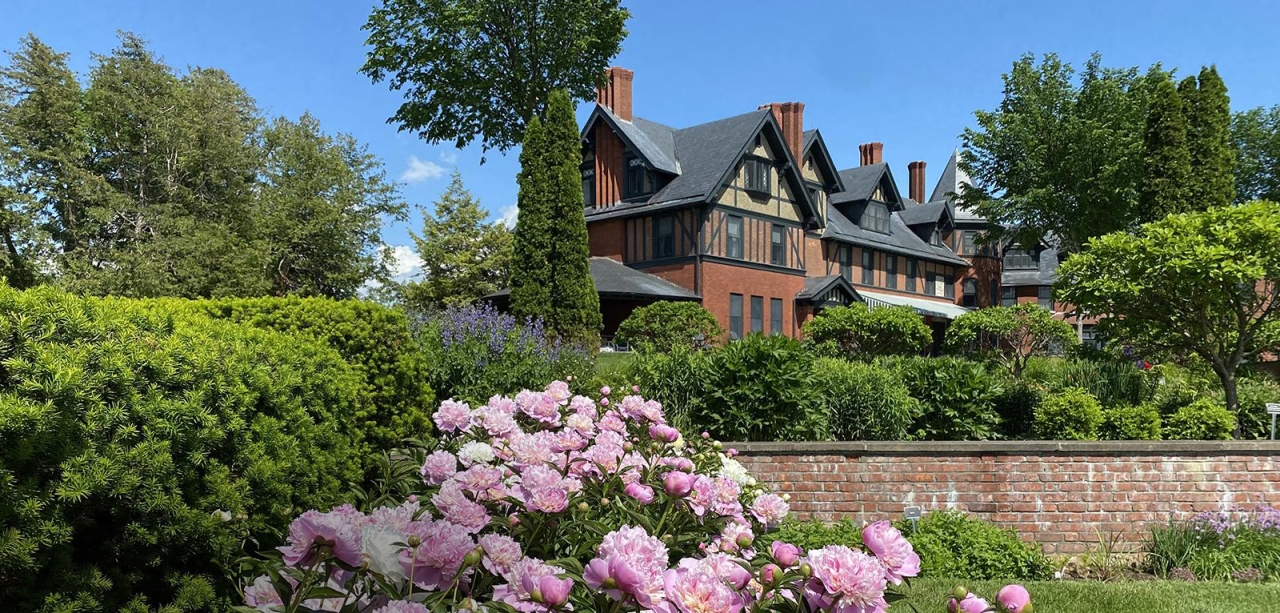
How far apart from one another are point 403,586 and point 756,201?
25.7 metres

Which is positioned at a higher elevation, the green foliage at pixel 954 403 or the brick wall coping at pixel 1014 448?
the green foliage at pixel 954 403

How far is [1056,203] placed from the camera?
25969mm

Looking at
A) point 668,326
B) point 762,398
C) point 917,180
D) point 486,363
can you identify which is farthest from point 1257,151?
point 486,363

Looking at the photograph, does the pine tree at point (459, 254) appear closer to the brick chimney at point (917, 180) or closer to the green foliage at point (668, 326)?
the green foliage at point (668, 326)

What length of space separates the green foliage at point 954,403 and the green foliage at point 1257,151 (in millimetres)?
38191

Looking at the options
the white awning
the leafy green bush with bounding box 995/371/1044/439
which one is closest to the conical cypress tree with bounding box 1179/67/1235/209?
the white awning

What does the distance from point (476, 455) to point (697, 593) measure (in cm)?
132

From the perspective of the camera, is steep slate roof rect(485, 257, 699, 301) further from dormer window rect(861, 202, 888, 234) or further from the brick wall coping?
the brick wall coping

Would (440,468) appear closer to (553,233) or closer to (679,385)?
(679,385)

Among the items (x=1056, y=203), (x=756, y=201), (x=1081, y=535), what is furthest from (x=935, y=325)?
(x=1081, y=535)

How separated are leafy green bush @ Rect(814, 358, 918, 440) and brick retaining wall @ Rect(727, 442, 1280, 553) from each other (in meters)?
0.69

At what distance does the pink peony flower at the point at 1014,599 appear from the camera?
1.26 meters

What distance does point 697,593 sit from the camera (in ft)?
4.08

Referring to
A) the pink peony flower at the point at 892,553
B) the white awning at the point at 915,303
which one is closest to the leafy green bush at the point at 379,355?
the pink peony flower at the point at 892,553
